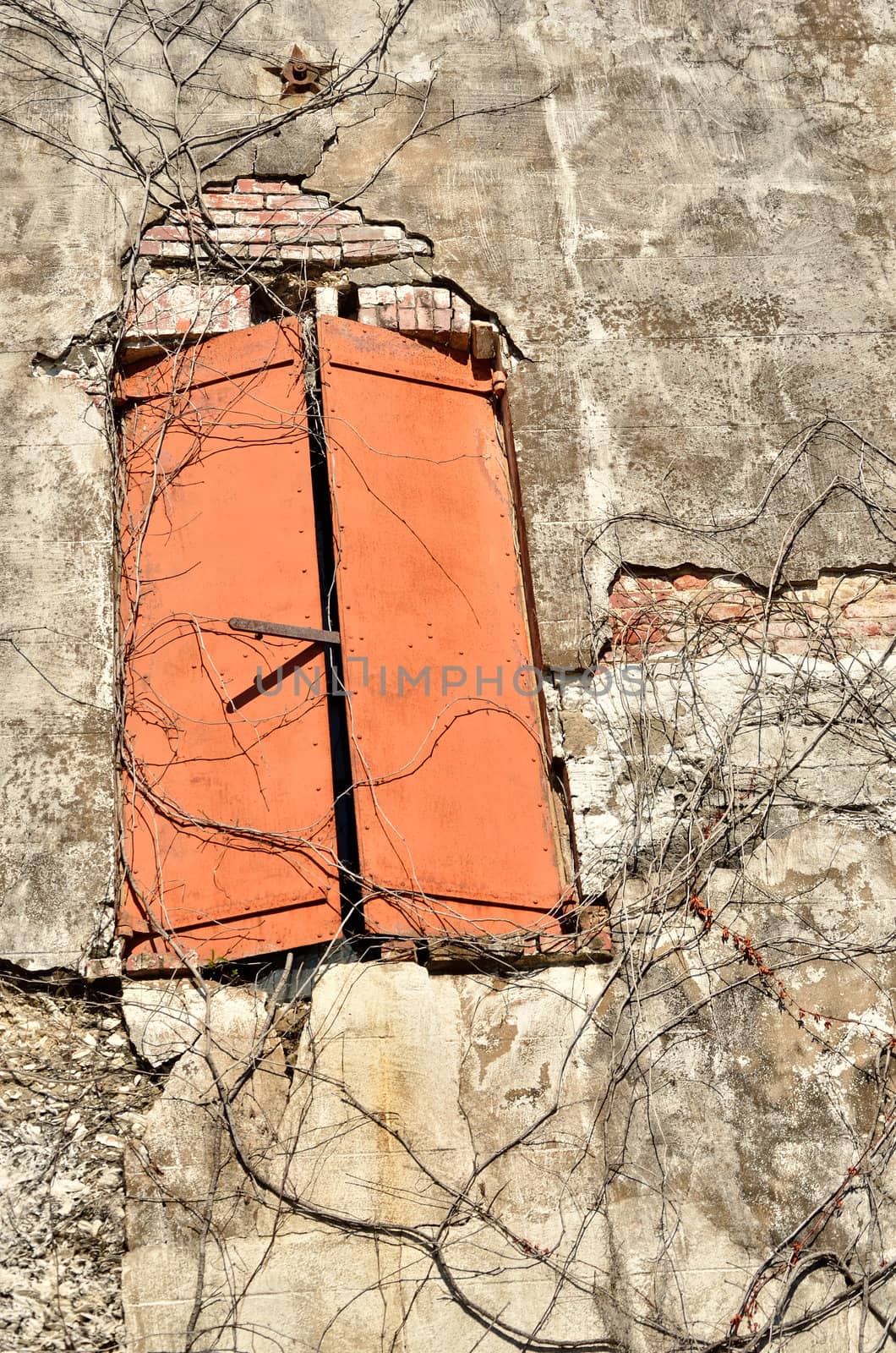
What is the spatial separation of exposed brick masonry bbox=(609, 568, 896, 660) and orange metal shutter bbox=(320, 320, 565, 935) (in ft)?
1.29

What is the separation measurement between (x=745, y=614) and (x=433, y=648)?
109 cm

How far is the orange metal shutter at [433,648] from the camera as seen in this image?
3.74 m

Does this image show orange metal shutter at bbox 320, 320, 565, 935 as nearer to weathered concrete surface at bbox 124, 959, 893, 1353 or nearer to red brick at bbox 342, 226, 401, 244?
weathered concrete surface at bbox 124, 959, 893, 1353

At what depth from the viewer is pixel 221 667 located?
3.97 metres

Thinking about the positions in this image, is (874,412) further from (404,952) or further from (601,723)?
(404,952)

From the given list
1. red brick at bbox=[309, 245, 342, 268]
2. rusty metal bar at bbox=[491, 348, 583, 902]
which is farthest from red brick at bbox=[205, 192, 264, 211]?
rusty metal bar at bbox=[491, 348, 583, 902]

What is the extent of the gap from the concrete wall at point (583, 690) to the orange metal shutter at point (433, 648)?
0.60 feet

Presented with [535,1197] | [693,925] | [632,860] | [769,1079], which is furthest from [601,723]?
[535,1197]

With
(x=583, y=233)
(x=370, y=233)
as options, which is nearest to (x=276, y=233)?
(x=370, y=233)

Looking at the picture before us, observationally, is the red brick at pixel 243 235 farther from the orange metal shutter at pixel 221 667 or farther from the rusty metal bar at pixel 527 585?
the rusty metal bar at pixel 527 585

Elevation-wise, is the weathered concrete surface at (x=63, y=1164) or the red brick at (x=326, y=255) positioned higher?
the red brick at (x=326, y=255)

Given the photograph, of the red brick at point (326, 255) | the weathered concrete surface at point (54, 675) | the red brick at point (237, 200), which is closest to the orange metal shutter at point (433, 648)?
the red brick at point (326, 255)

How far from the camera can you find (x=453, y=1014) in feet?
11.6

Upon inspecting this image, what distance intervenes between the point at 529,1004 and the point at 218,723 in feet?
4.31
